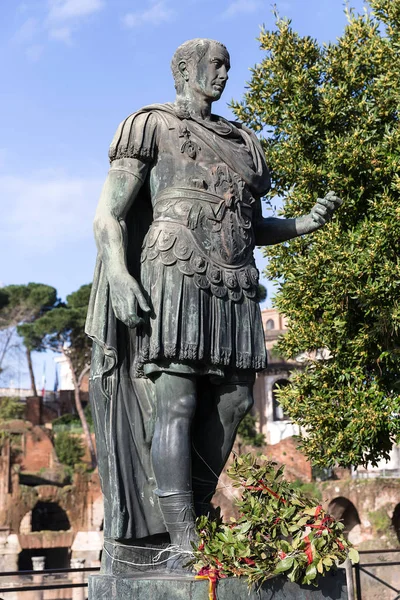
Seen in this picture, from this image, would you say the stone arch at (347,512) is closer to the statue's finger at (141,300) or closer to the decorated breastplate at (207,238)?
the decorated breastplate at (207,238)

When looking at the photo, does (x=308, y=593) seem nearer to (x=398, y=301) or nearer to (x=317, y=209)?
(x=317, y=209)

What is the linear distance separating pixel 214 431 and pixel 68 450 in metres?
44.1

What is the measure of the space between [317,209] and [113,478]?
56.6 inches

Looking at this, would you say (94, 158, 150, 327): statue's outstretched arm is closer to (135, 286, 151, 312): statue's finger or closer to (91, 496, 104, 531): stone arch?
(135, 286, 151, 312): statue's finger

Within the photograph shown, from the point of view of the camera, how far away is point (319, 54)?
35.9 ft

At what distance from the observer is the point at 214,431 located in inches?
144

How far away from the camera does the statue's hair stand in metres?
3.79

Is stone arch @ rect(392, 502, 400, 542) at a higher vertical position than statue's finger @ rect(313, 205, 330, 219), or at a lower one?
lower

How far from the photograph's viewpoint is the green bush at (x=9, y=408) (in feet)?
162

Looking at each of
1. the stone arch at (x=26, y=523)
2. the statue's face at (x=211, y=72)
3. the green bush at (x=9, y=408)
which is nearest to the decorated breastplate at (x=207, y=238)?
the statue's face at (x=211, y=72)

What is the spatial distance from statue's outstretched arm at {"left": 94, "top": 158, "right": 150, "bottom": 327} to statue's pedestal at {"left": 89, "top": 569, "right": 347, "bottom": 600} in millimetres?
952

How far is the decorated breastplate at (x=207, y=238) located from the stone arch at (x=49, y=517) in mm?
41906

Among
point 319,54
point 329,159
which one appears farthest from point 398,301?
point 319,54

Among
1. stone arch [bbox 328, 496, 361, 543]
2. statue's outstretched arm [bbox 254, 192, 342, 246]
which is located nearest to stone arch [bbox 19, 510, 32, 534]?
stone arch [bbox 328, 496, 361, 543]
